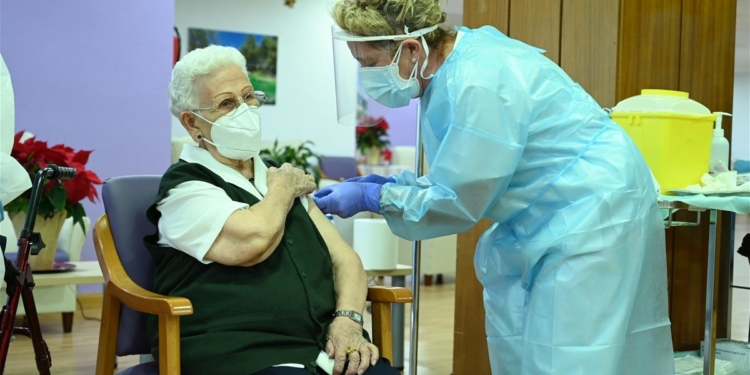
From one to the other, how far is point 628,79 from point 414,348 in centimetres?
106

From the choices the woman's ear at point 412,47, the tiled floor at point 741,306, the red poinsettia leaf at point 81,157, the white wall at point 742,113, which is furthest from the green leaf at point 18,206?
the white wall at point 742,113

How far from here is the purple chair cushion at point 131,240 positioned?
6.53 feet

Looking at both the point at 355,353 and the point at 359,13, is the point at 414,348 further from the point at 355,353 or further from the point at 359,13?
the point at 359,13

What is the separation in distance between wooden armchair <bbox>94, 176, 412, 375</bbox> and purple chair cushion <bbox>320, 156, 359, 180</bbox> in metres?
6.93

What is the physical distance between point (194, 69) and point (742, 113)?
1585cm

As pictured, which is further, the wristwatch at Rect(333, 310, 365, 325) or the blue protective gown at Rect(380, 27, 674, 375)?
the wristwatch at Rect(333, 310, 365, 325)

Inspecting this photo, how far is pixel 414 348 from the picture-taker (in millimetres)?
2588

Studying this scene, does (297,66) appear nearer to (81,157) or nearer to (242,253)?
(81,157)

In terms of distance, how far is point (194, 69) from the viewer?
6.43 feet

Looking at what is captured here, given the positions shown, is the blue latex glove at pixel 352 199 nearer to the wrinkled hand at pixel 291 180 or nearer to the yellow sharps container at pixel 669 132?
the wrinkled hand at pixel 291 180

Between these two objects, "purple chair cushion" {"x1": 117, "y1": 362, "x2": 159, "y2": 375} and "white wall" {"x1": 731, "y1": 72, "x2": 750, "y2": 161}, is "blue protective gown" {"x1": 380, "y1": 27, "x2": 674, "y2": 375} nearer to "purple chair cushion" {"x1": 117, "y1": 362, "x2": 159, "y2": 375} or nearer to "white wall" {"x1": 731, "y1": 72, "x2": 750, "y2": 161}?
"purple chair cushion" {"x1": 117, "y1": 362, "x2": 159, "y2": 375}

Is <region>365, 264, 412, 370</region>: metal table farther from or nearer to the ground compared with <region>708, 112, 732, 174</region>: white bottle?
nearer to the ground

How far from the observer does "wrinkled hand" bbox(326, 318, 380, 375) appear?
1.80 metres

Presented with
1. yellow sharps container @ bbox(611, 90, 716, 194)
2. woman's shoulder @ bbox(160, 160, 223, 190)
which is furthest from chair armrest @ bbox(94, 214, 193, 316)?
yellow sharps container @ bbox(611, 90, 716, 194)
